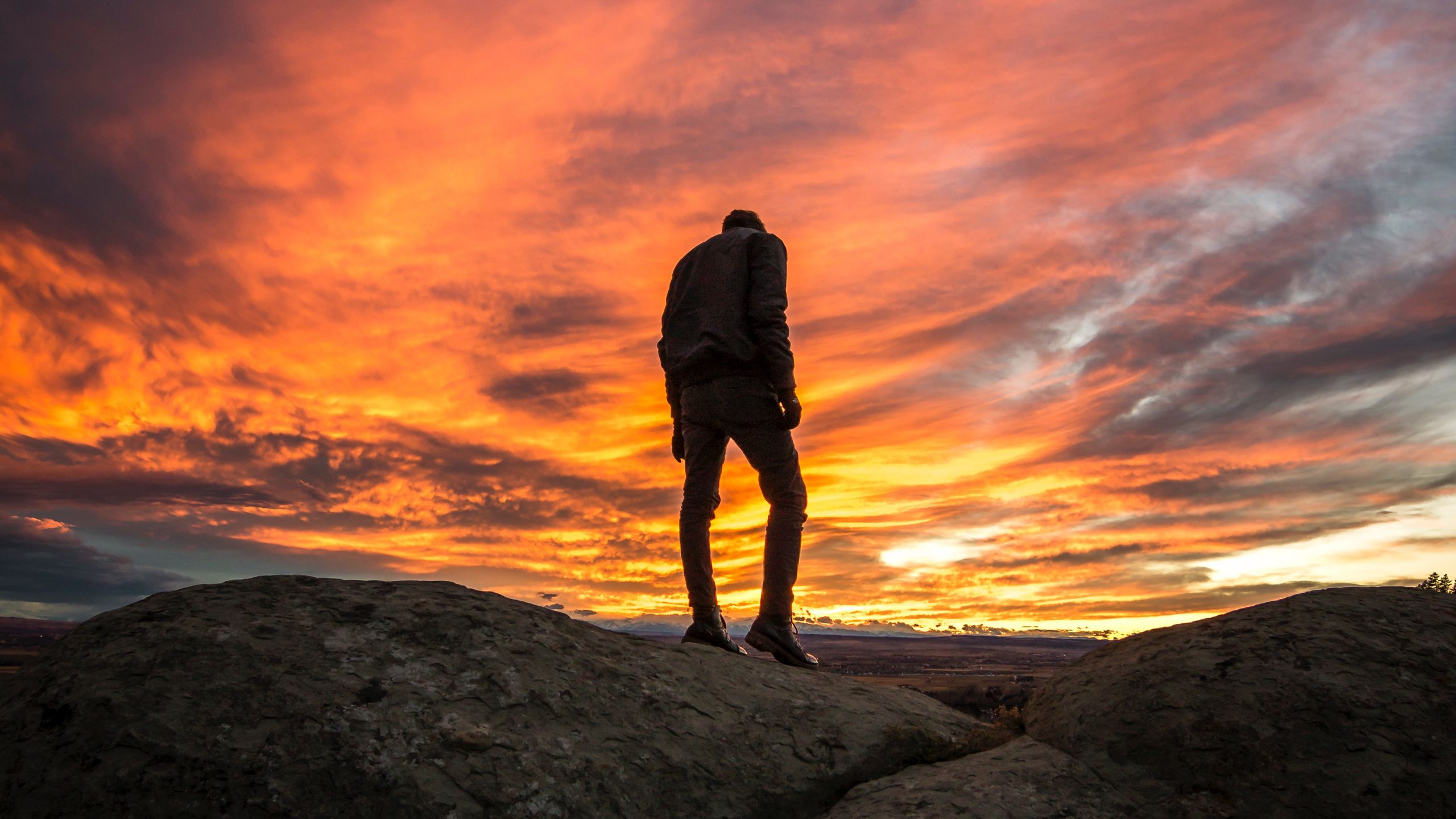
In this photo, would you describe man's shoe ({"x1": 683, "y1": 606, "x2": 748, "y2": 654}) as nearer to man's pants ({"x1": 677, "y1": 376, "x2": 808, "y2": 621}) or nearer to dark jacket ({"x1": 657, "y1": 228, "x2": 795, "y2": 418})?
man's pants ({"x1": 677, "y1": 376, "x2": 808, "y2": 621})

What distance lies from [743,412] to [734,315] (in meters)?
0.77

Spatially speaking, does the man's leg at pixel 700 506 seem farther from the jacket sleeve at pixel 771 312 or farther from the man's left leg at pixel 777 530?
the jacket sleeve at pixel 771 312

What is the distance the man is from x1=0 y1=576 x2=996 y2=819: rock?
64.0 inches

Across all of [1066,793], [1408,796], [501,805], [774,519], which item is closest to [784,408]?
→ [774,519]

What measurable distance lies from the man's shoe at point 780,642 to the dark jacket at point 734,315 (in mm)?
1854

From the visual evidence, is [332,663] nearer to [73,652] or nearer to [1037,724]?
[73,652]

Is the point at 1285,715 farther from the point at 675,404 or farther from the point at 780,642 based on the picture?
the point at 675,404

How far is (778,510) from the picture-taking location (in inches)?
243

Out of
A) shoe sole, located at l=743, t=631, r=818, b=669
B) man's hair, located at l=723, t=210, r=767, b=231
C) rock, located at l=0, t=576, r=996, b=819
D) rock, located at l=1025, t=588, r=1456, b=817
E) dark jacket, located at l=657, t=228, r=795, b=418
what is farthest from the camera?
man's hair, located at l=723, t=210, r=767, b=231

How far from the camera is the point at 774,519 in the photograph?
6164 millimetres

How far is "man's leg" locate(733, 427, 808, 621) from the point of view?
6.06 m

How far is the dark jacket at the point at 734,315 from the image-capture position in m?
5.96

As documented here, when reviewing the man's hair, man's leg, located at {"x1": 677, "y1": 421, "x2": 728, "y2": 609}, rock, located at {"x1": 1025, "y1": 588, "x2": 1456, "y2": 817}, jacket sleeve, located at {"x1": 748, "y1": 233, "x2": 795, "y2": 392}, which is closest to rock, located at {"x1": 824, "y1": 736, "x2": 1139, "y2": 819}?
rock, located at {"x1": 1025, "y1": 588, "x2": 1456, "y2": 817}

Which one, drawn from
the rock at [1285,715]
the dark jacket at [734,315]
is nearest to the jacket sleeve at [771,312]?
the dark jacket at [734,315]
